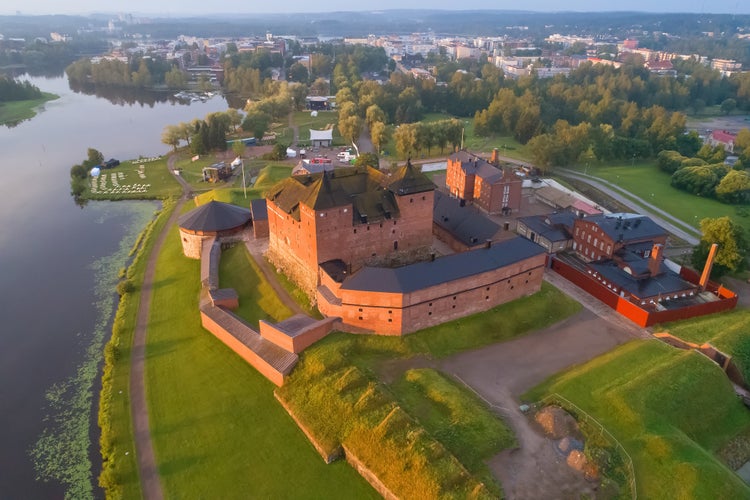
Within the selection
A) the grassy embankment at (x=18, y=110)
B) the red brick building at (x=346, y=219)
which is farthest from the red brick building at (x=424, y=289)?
the grassy embankment at (x=18, y=110)

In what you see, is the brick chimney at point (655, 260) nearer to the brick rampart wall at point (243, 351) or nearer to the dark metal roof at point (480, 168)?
the dark metal roof at point (480, 168)

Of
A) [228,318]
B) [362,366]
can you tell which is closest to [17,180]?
[228,318]

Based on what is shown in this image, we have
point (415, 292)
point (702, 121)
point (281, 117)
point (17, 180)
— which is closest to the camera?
point (415, 292)

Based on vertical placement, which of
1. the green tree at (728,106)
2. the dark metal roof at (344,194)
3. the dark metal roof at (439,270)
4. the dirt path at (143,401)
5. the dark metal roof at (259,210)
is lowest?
the green tree at (728,106)

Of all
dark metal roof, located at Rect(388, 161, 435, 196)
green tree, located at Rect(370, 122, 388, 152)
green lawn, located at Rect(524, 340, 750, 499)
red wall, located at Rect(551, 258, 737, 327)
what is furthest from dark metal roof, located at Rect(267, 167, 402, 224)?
green tree, located at Rect(370, 122, 388, 152)

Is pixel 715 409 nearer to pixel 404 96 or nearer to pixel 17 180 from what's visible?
pixel 17 180

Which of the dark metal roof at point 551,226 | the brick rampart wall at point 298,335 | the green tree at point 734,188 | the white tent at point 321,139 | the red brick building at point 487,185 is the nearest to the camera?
the brick rampart wall at point 298,335
